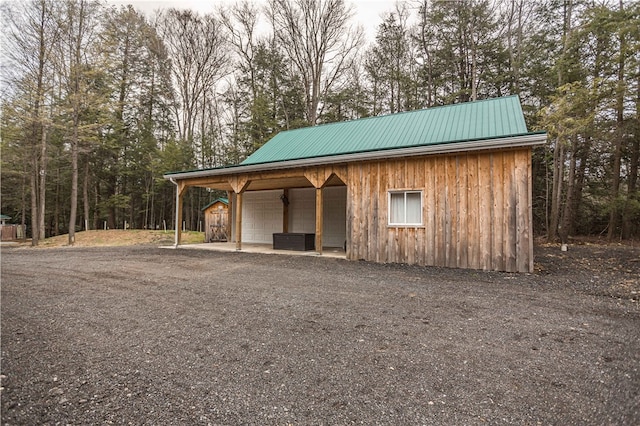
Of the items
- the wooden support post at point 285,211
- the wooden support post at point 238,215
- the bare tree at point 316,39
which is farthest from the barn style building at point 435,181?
the bare tree at point 316,39

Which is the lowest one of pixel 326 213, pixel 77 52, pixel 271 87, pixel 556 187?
pixel 326 213

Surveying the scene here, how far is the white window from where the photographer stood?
23.8ft

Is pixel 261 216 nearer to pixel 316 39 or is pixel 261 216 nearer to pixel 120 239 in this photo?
pixel 120 239

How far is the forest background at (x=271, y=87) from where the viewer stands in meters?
11.5

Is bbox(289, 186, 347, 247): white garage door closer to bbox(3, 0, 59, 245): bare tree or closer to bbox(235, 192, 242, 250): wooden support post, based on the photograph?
bbox(235, 192, 242, 250): wooden support post

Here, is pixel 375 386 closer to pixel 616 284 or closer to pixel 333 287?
pixel 333 287

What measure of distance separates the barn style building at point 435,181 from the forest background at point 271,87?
3.59 m

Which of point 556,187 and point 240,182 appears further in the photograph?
point 556,187

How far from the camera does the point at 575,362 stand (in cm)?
232

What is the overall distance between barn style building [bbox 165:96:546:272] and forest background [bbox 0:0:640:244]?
11.8 ft

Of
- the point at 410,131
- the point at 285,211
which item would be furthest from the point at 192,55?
the point at 410,131

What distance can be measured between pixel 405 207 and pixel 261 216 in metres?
7.92

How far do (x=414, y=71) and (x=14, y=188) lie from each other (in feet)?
90.3

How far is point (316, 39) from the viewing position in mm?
17828
